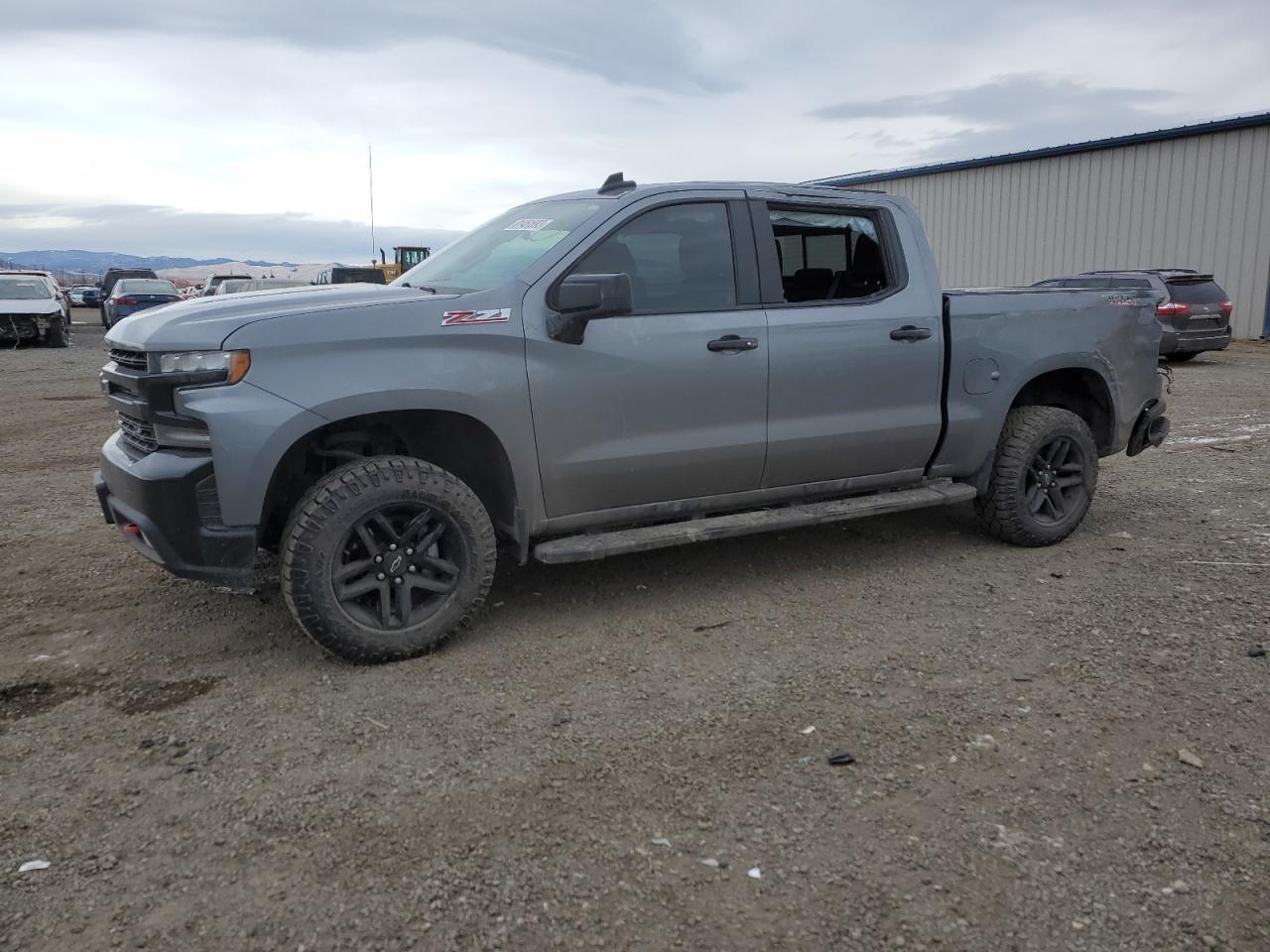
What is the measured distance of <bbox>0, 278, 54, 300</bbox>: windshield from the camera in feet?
72.6

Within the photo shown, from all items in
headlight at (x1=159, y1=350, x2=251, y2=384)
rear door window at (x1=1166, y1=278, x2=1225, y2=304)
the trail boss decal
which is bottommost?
rear door window at (x1=1166, y1=278, x2=1225, y2=304)

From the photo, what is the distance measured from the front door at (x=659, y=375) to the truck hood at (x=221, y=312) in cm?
67

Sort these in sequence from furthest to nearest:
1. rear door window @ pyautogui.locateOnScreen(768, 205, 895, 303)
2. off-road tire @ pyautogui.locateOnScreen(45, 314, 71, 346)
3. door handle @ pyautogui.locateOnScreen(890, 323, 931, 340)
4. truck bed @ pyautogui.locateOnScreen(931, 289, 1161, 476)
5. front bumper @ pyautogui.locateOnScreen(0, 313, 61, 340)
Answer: off-road tire @ pyautogui.locateOnScreen(45, 314, 71, 346) < front bumper @ pyautogui.locateOnScreen(0, 313, 61, 340) < truck bed @ pyautogui.locateOnScreen(931, 289, 1161, 476) < door handle @ pyautogui.locateOnScreen(890, 323, 931, 340) < rear door window @ pyautogui.locateOnScreen(768, 205, 895, 303)

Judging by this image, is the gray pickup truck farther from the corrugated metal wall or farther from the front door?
the corrugated metal wall

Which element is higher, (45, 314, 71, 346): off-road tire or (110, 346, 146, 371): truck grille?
(110, 346, 146, 371): truck grille

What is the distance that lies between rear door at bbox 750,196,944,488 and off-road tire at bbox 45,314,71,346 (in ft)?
72.7

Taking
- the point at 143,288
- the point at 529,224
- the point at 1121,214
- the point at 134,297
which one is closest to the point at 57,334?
the point at 134,297

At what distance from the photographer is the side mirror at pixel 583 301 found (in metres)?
4.09

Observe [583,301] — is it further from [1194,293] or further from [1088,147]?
[1088,147]

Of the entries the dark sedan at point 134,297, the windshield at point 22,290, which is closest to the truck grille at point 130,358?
the windshield at point 22,290

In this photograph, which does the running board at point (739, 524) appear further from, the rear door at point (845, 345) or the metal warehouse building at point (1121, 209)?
the metal warehouse building at point (1121, 209)

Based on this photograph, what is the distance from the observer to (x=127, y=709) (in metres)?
3.70

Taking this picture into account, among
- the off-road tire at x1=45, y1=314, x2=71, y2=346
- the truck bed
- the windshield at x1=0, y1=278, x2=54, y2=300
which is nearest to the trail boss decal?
the truck bed

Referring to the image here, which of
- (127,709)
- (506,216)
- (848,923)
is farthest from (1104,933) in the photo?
(506,216)
